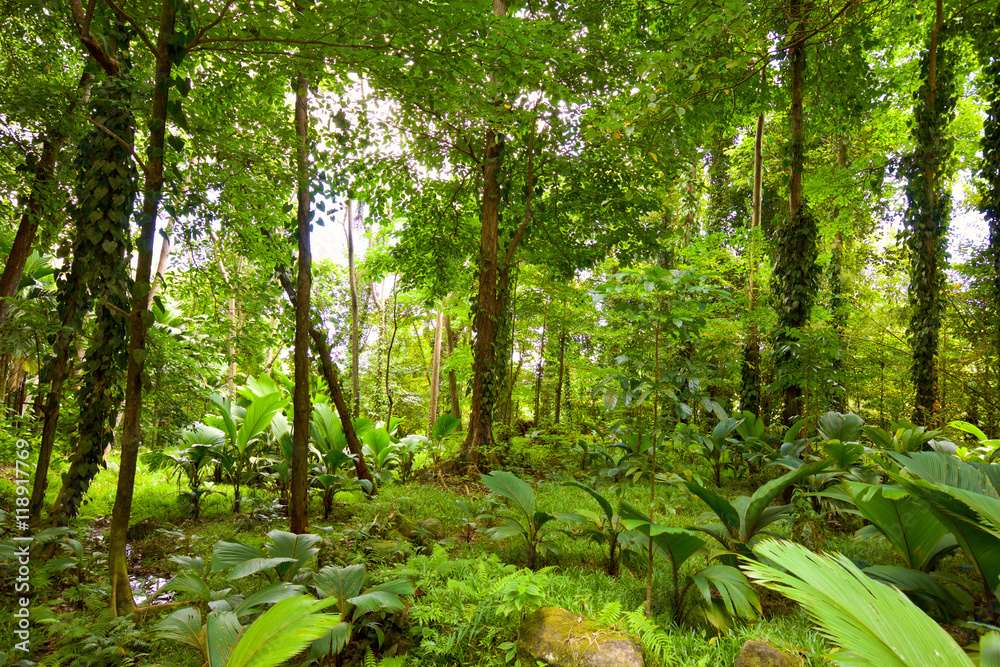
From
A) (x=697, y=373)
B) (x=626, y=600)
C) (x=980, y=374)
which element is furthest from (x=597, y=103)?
(x=980, y=374)

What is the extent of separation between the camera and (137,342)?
2.41m

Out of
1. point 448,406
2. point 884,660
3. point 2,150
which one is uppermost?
point 2,150

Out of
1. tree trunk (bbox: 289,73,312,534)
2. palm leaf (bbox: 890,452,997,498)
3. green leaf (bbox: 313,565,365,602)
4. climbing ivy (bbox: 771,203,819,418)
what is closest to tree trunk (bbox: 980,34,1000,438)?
climbing ivy (bbox: 771,203,819,418)

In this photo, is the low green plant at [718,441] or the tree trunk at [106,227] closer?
the tree trunk at [106,227]

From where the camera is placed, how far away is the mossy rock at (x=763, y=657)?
6.11 feet

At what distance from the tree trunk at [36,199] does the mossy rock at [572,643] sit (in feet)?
12.1

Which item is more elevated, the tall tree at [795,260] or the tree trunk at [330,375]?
the tall tree at [795,260]

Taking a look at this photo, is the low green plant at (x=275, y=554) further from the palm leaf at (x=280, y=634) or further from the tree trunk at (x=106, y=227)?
the tree trunk at (x=106, y=227)

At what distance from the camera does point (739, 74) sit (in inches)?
184

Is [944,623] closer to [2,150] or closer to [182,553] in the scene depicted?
[182,553]

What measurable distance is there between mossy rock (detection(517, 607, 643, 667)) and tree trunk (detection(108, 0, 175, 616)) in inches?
81.5

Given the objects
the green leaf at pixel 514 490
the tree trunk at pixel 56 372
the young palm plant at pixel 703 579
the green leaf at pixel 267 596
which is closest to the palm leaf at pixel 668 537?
the young palm plant at pixel 703 579

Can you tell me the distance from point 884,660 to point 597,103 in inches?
244

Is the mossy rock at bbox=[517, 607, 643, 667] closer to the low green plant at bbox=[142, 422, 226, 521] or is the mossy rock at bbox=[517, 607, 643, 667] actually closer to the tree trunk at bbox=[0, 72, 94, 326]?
the low green plant at bbox=[142, 422, 226, 521]
